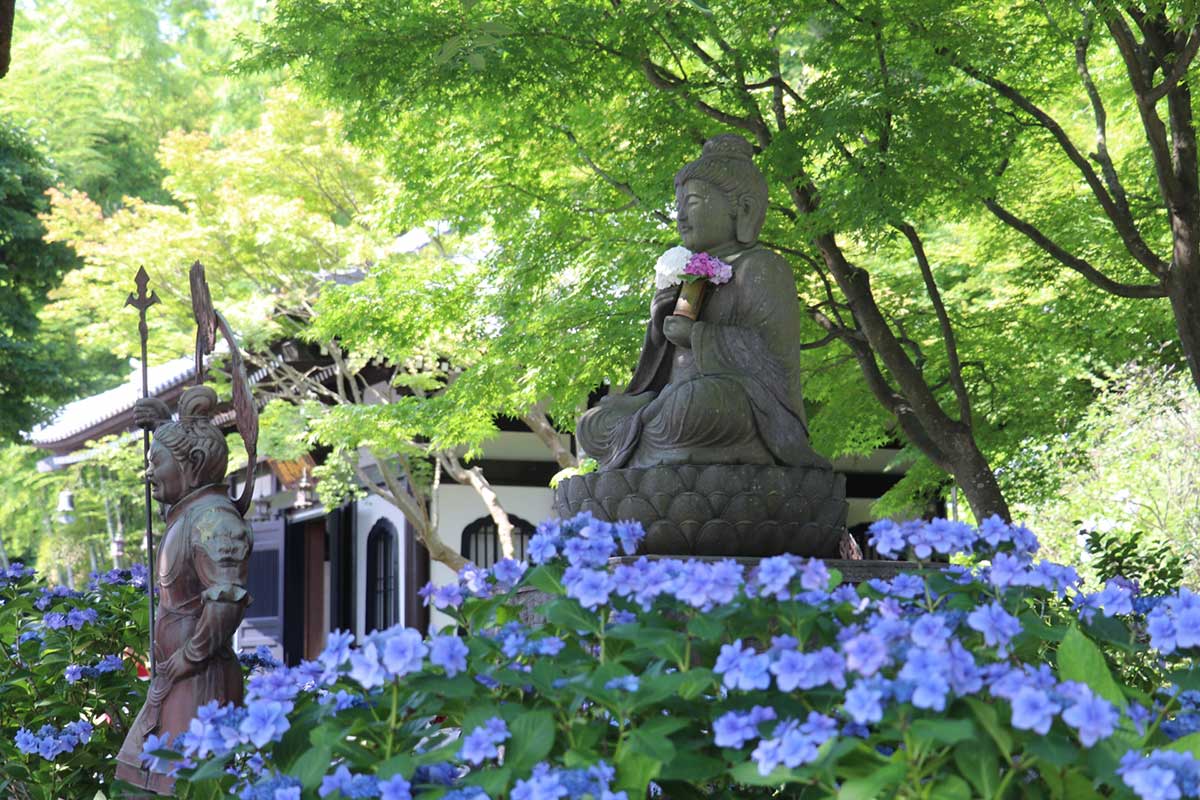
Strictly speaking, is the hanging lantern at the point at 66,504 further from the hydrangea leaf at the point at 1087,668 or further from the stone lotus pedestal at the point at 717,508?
the hydrangea leaf at the point at 1087,668

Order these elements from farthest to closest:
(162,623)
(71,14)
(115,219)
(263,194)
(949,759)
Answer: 1. (71,14)
2. (115,219)
3. (263,194)
4. (162,623)
5. (949,759)

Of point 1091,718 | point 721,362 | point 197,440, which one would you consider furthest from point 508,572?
point 721,362

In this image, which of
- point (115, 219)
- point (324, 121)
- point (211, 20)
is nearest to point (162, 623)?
point (324, 121)

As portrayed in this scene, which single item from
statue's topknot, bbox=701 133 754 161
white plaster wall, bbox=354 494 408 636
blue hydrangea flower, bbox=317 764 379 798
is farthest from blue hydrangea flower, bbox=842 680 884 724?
white plaster wall, bbox=354 494 408 636

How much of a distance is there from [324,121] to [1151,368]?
838 cm

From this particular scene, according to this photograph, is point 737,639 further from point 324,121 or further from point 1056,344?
point 324,121

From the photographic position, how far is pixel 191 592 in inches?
146

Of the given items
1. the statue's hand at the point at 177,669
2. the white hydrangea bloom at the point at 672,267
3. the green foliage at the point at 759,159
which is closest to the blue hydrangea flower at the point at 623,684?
the statue's hand at the point at 177,669

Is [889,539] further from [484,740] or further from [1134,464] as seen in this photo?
[1134,464]

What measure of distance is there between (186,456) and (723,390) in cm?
199

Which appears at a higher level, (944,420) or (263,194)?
(263,194)

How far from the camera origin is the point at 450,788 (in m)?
1.98

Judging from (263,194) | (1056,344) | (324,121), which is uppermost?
(324,121)

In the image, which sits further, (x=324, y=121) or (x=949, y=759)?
(x=324, y=121)
